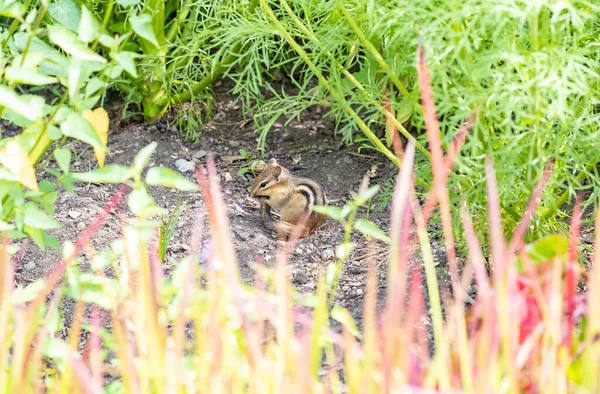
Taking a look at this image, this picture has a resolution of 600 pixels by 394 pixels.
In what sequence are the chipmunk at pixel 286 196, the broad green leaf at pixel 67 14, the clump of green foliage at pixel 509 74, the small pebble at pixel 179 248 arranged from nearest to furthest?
the clump of green foliage at pixel 509 74
the broad green leaf at pixel 67 14
the small pebble at pixel 179 248
the chipmunk at pixel 286 196

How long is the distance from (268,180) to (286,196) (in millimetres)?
109

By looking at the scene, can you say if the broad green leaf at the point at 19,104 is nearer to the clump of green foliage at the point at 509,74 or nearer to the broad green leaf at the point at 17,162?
the broad green leaf at the point at 17,162

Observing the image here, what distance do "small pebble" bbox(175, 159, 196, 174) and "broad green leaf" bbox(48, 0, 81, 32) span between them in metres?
1.46

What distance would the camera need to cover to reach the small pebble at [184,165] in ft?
14.3

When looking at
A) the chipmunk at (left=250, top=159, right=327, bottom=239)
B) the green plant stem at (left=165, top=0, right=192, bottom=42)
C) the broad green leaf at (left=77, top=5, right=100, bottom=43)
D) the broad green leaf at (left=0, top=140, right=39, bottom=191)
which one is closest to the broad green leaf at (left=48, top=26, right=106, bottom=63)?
the broad green leaf at (left=77, top=5, right=100, bottom=43)

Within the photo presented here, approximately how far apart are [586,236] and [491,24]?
1189mm

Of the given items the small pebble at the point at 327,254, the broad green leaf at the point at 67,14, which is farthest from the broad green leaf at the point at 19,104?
the small pebble at the point at 327,254

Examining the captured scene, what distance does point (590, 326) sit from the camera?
6.36 feet

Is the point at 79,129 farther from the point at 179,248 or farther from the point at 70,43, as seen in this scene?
Answer: the point at 179,248

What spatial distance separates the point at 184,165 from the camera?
438 cm

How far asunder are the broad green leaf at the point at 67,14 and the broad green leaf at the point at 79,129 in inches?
27.4

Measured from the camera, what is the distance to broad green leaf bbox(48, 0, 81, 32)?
2910 millimetres

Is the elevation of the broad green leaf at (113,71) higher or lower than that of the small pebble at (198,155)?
lower

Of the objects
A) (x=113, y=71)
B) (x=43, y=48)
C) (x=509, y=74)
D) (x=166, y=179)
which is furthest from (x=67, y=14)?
(x=509, y=74)
